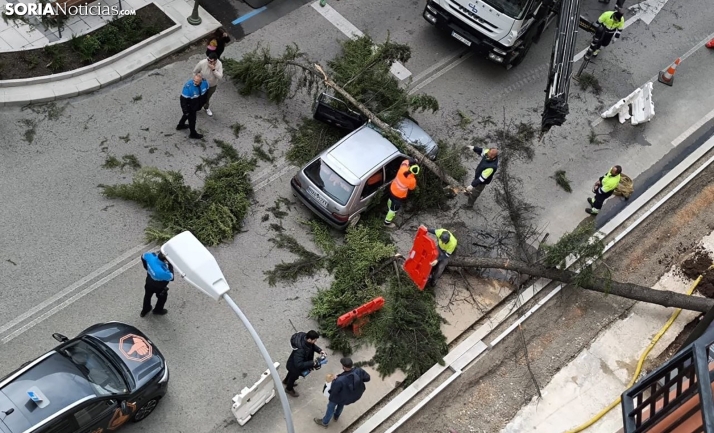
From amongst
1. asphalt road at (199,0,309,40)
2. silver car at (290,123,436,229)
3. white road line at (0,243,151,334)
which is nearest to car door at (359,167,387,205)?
silver car at (290,123,436,229)

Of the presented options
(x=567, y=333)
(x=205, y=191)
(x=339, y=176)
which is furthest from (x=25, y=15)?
(x=567, y=333)

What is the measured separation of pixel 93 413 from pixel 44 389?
699mm

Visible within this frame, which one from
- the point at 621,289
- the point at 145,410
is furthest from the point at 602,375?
the point at 145,410

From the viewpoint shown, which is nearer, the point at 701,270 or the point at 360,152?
the point at 360,152

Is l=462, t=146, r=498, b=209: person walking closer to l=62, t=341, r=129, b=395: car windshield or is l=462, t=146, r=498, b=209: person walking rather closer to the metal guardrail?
the metal guardrail

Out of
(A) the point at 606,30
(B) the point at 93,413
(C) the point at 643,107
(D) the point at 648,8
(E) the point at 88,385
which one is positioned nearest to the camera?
(B) the point at 93,413

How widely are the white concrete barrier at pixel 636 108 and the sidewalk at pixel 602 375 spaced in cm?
385

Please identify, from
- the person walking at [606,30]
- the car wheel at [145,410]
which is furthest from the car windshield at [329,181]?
the person walking at [606,30]

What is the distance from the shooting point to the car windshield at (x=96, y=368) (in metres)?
10.6

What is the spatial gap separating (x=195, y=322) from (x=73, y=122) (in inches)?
196

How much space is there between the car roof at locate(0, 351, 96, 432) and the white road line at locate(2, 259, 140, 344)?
1656 millimetres

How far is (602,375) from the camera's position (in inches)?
524

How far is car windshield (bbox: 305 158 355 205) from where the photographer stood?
1353cm

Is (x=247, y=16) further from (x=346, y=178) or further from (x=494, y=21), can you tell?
(x=346, y=178)
